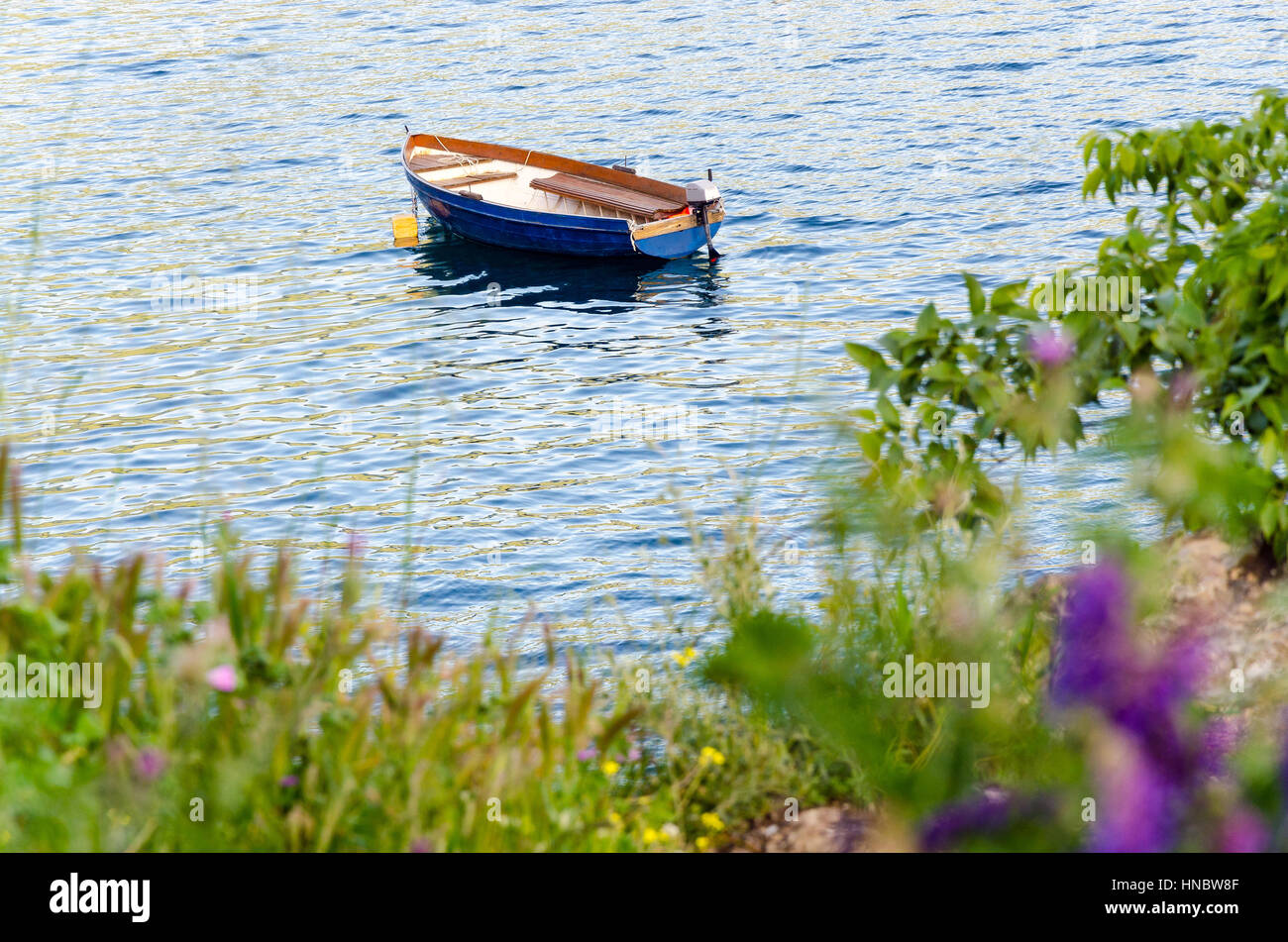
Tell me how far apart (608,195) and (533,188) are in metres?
1.90

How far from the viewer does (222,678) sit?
3.54 meters

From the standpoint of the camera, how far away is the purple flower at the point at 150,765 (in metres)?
3.44

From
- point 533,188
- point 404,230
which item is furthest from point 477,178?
point 404,230

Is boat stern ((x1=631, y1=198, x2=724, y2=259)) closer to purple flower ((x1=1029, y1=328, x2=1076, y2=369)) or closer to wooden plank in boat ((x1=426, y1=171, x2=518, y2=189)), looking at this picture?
wooden plank in boat ((x1=426, y1=171, x2=518, y2=189))

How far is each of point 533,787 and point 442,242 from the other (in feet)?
81.9

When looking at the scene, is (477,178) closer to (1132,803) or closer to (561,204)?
(561,204)

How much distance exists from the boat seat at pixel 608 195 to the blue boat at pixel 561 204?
18mm

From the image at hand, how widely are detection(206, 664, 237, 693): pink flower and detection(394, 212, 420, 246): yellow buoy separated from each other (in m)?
24.7

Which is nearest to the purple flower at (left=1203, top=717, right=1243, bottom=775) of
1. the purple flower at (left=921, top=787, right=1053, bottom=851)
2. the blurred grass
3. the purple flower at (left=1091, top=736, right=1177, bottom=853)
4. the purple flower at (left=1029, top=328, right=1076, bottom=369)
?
the purple flower at (left=921, top=787, right=1053, bottom=851)

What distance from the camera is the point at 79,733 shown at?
3740 millimetres

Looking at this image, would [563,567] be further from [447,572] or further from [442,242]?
[442,242]

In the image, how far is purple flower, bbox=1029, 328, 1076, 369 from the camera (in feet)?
16.8
